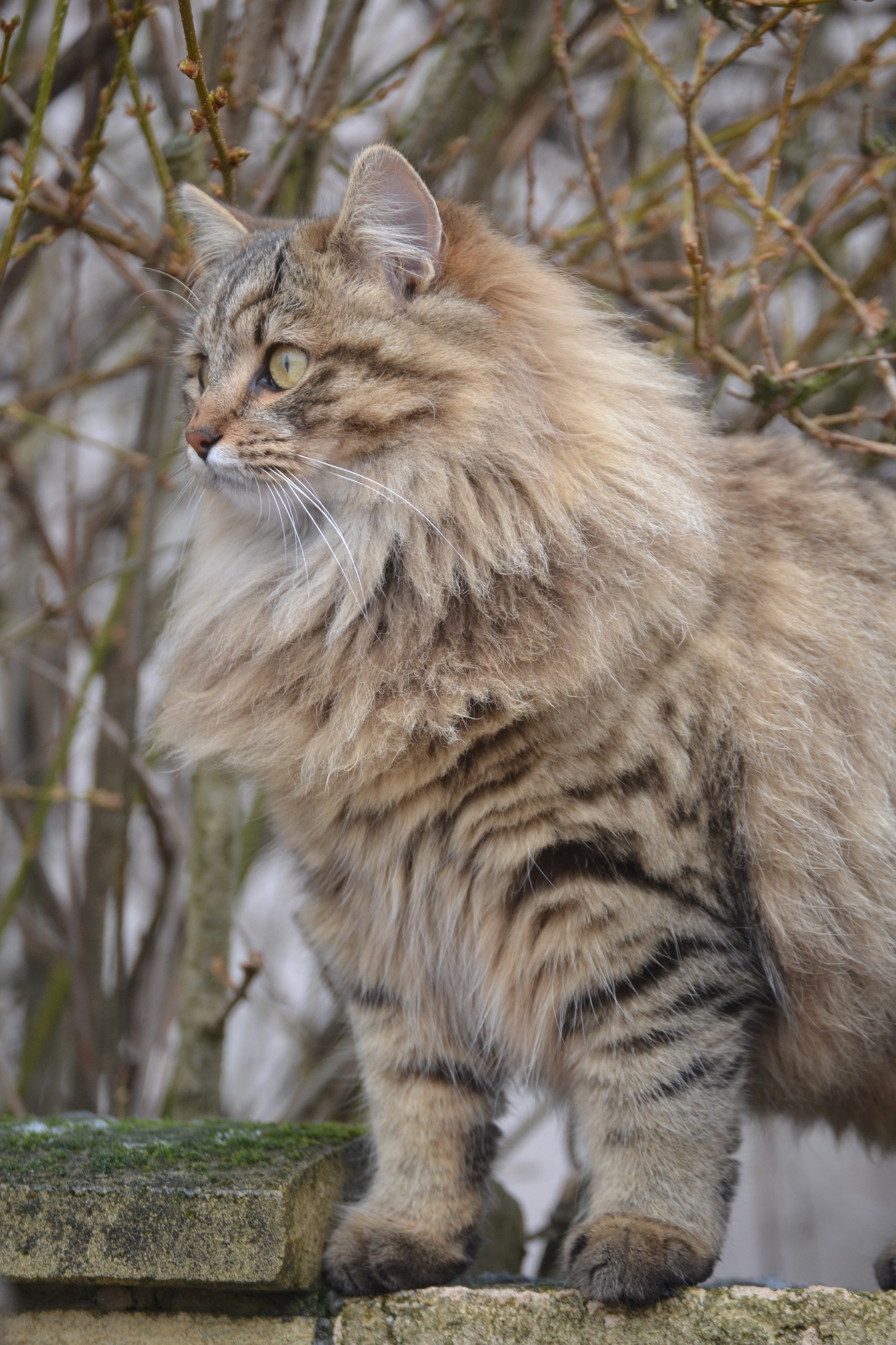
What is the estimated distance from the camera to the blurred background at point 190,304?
7.90 ft

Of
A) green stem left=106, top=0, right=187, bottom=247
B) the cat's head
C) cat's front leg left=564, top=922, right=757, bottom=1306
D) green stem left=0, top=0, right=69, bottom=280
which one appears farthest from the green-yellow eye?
cat's front leg left=564, top=922, right=757, bottom=1306

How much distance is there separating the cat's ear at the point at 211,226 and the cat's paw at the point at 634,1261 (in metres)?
1.75

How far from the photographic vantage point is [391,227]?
1.94 metres

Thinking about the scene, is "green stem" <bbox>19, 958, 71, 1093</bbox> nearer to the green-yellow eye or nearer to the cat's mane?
the cat's mane

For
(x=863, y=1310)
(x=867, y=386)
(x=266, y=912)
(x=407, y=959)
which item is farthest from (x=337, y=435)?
(x=266, y=912)

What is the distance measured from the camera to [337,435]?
6.17ft

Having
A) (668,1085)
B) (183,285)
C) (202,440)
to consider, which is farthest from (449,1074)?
(183,285)

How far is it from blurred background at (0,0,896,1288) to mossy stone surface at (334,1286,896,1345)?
1.51 ft

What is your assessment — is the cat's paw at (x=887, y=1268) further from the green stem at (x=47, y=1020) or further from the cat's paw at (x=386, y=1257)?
the green stem at (x=47, y=1020)

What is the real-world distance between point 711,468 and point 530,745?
615mm

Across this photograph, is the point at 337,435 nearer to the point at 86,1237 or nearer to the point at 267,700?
the point at 267,700

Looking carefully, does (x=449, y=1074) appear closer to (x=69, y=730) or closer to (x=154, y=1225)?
(x=154, y=1225)

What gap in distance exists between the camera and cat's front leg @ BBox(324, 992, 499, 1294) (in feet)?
6.01

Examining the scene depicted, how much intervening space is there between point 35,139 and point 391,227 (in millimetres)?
564
